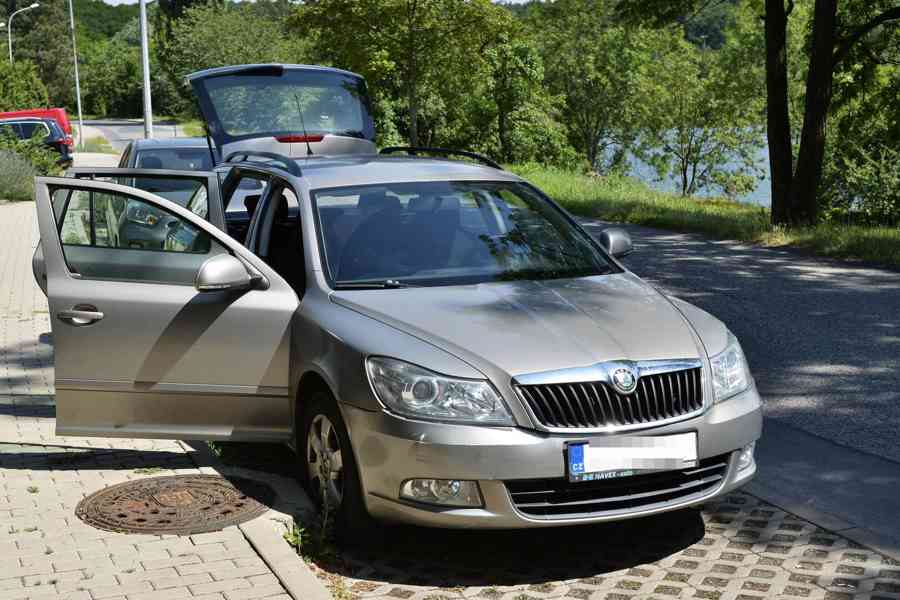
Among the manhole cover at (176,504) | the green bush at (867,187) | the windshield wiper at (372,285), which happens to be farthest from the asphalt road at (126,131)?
the windshield wiper at (372,285)

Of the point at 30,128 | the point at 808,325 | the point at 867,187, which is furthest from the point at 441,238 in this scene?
the point at 30,128

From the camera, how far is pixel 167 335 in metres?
5.52

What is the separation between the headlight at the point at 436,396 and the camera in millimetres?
4473

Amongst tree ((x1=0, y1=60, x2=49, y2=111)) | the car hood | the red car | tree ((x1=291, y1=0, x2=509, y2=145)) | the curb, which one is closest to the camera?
the curb

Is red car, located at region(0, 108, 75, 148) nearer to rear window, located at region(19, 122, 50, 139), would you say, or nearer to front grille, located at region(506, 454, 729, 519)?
rear window, located at region(19, 122, 50, 139)

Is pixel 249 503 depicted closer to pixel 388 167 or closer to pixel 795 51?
pixel 388 167

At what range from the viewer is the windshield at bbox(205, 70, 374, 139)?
1245 centimetres

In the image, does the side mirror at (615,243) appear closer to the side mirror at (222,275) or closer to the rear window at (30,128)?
the side mirror at (222,275)

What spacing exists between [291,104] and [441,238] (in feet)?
A: 24.6

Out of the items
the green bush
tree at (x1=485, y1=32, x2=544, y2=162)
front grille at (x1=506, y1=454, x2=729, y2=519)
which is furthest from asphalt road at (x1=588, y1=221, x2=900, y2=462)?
tree at (x1=485, y1=32, x2=544, y2=162)

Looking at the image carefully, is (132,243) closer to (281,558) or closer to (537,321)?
(281,558)

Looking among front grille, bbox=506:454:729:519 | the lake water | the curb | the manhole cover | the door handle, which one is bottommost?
the lake water

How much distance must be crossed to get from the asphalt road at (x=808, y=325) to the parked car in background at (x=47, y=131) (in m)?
23.3

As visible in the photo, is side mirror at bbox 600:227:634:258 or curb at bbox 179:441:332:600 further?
side mirror at bbox 600:227:634:258
